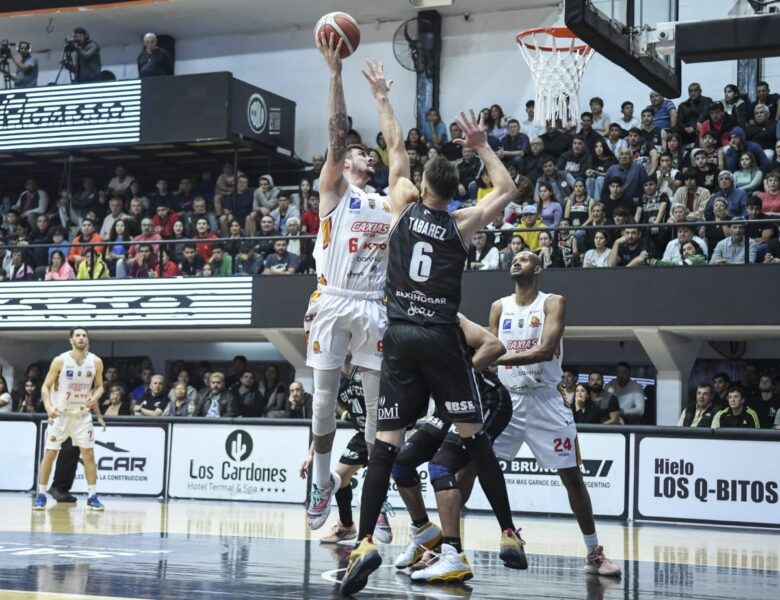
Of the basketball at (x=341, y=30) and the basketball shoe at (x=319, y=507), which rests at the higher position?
the basketball at (x=341, y=30)

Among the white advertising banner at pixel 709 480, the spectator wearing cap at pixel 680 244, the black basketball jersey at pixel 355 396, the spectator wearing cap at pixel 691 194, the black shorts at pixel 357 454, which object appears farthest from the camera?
the spectator wearing cap at pixel 691 194

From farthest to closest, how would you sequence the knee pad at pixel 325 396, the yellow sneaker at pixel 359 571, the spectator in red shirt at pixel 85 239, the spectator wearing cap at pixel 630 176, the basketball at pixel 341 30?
the spectator in red shirt at pixel 85 239, the spectator wearing cap at pixel 630 176, the knee pad at pixel 325 396, the basketball at pixel 341 30, the yellow sneaker at pixel 359 571

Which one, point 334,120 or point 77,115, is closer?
point 334,120

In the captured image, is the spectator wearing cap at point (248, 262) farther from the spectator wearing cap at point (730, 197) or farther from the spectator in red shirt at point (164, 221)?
the spectator wearing cap at point (730, 197)

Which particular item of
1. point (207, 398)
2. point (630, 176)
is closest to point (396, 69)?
point (630, 176)

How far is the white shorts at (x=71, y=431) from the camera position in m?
13.8

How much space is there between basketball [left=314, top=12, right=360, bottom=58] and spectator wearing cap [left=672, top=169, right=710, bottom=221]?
10379mm

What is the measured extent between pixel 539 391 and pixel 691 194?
9.67 m

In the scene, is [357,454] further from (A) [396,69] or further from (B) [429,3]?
(A) [396,69]

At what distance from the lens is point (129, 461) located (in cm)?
1572

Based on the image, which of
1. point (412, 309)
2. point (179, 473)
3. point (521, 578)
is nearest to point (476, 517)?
point (179, 473)

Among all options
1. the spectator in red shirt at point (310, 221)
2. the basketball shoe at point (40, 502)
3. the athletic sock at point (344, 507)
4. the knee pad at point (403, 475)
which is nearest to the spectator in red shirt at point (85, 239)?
the spectator in red shirt at point (310, 221)

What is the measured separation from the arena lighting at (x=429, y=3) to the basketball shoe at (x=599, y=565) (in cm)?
1647

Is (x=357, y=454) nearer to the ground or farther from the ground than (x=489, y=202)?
nearer to the ground
